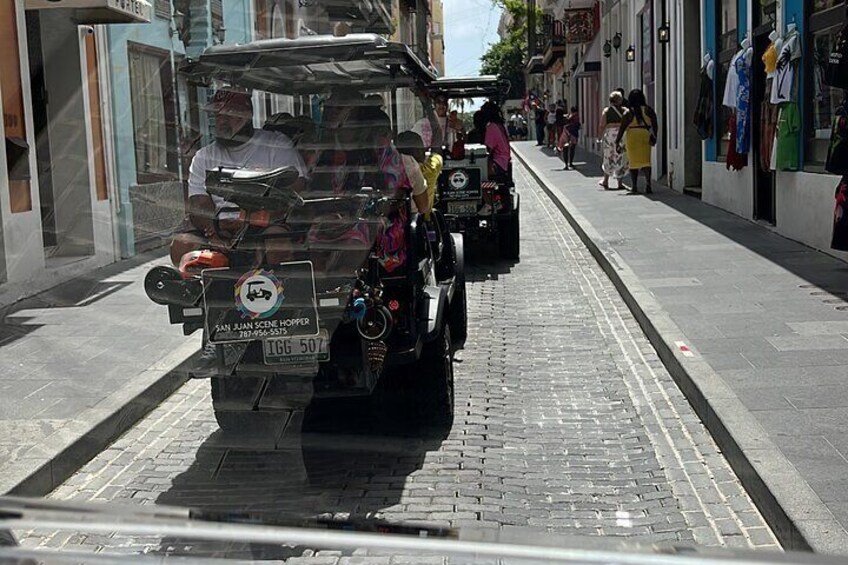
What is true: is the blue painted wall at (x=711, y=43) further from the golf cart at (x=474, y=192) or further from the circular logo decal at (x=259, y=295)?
the circular logo decal at (x=259, y=295)

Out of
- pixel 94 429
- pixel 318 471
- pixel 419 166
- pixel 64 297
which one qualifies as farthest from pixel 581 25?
pixel 318 471

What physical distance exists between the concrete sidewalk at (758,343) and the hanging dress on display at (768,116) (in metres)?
0.90

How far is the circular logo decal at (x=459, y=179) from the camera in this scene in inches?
459

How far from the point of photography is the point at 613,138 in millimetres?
19781

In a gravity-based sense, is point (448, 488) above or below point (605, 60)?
below

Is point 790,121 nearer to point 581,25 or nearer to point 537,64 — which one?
point 581,25

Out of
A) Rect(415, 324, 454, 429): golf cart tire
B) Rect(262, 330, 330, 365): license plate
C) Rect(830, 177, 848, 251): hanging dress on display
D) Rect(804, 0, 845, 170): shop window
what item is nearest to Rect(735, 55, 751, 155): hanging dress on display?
Rect(804, 0, 845, 170): shop window

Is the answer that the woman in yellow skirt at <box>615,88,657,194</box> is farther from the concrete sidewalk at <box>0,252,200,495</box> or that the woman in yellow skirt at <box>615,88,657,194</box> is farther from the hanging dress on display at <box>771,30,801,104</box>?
the concrete sidewalk at <box>0,252,200,495</box>

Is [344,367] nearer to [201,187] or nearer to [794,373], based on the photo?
[201,187]

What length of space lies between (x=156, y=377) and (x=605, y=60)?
28517 mm

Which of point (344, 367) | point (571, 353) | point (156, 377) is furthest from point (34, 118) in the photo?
point (344, 367)

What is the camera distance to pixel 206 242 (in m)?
4.96

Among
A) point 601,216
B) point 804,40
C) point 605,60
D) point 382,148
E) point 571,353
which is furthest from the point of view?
point 605,60

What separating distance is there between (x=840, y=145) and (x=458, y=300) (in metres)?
3.77
